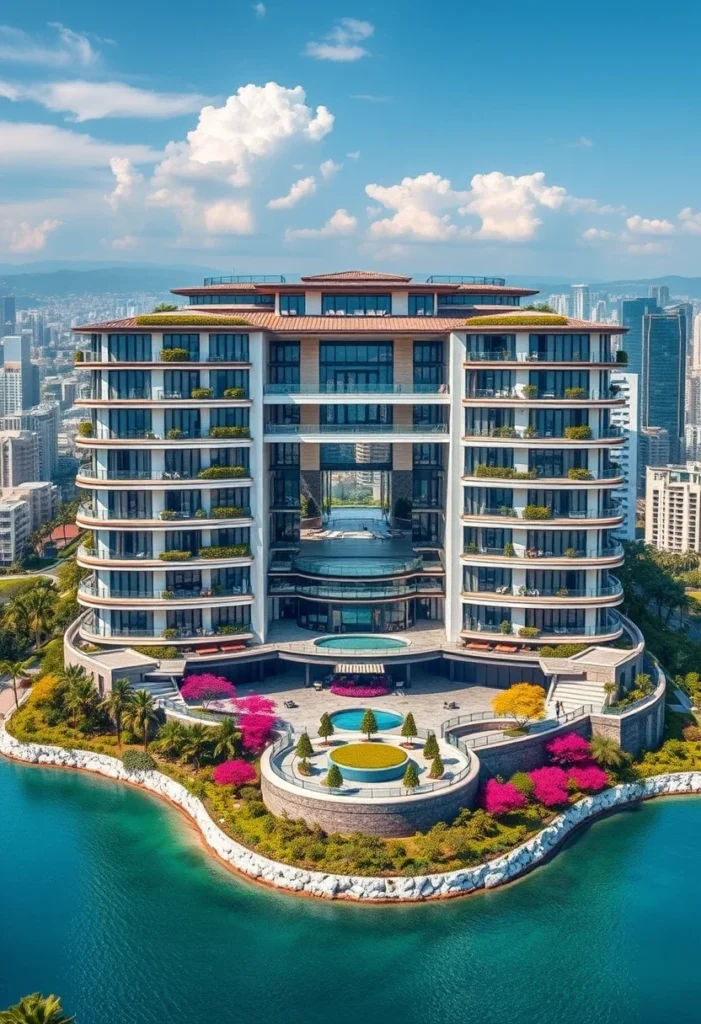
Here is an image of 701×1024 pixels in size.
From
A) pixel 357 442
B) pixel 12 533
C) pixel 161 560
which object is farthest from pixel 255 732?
pixel 12 533

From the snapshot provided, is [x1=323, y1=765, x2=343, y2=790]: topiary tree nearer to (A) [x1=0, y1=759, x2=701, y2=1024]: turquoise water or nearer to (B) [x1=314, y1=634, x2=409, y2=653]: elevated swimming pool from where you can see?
(A) [x1=0, y1=759, x2=701, y2=1024]: turquoise water

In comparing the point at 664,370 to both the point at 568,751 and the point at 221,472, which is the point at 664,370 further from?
the point at 568,751

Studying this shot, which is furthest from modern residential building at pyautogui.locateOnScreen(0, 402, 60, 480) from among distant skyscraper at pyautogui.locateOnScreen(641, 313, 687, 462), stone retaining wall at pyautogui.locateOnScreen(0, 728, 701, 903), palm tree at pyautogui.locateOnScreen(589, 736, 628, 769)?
palm tree at pyautogui.locateOnScreen(589, 736, 628, 769)

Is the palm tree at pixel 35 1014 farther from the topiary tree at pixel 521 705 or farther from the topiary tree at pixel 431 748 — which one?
the topiary tree at pixel 521 705

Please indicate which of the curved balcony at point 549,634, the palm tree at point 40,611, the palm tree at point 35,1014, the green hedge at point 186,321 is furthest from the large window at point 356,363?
the palm tree at point 35,1014

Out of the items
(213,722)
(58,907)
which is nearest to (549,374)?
(213,722)

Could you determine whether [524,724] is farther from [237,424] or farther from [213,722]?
[237,424]

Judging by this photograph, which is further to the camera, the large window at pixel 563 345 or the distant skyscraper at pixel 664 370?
the distant skyscraper at pixel 664 370
